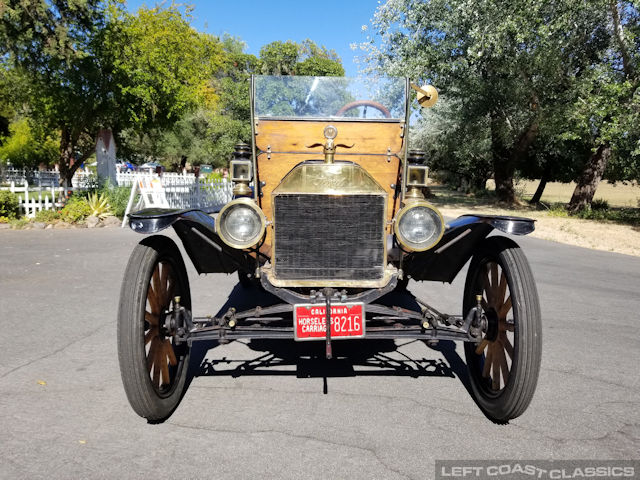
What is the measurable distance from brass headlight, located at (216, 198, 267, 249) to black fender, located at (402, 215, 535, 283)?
107cm

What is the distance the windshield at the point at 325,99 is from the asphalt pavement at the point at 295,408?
7.06 ft

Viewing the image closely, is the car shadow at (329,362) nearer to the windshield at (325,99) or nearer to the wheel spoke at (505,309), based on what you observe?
the wheel spoke at (505,309)

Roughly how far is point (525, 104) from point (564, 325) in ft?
53.4

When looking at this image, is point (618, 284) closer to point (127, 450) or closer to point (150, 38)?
point (127, 450)

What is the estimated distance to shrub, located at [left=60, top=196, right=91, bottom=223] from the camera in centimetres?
1226

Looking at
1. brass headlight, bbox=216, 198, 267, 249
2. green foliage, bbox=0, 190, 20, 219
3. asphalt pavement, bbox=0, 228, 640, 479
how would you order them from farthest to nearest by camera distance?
green foliage, bbox=0, 190, 20, 219 → brass headlight, bbox=216, 198, 267, 249 → asphalt pavement, bbox=0, 228, 640, 479

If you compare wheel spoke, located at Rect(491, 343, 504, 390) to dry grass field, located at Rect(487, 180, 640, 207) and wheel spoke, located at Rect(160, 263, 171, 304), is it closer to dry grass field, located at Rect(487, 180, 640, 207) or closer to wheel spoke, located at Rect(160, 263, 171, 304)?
wheel spoke, located at Rect(160, 263, 171, 304)

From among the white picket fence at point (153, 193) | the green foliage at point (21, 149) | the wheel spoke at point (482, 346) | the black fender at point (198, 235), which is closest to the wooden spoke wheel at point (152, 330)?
the black fender at point (198, 235)

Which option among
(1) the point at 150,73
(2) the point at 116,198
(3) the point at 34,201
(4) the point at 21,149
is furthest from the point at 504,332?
(4) the point at 21,149

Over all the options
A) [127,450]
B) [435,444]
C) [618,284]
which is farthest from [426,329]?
[618,284]

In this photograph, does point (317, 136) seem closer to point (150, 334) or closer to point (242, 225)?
point (242, 225)

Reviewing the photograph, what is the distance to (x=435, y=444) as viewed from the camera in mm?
2635

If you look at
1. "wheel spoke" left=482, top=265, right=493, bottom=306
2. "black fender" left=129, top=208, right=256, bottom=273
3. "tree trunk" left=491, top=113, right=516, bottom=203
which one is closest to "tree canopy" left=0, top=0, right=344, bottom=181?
"black fender" left=129, top=208, right=256, bottom=273

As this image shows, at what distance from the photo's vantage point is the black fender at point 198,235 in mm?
2877
